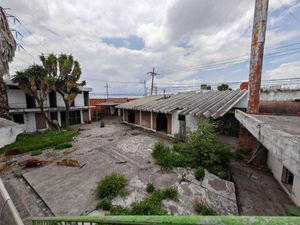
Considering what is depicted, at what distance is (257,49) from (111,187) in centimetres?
915

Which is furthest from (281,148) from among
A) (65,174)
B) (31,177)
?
(31,177)

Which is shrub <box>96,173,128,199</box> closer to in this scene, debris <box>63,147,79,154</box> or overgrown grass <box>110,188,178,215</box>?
overgrown grass <box>110,188,178,215</box>

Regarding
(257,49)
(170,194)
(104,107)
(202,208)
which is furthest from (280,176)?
(104,107)

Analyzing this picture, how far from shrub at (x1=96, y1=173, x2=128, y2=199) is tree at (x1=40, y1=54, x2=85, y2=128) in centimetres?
1093

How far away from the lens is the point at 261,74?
744 centimetres

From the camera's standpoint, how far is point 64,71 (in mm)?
12820

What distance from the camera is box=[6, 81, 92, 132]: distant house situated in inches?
514

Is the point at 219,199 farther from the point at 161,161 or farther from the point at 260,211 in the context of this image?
the point at 161,161

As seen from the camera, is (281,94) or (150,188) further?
(281,94)

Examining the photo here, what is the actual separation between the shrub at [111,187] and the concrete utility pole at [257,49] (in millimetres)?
7420

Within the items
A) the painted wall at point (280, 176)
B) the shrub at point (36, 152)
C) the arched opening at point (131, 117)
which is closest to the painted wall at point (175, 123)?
the painted wall at point (280, 176)

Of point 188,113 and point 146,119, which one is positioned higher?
point 188,113

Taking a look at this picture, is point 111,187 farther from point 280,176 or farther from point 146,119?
point 146,119

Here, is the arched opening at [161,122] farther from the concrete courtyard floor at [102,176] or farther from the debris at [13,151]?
the debris at [13,151]
